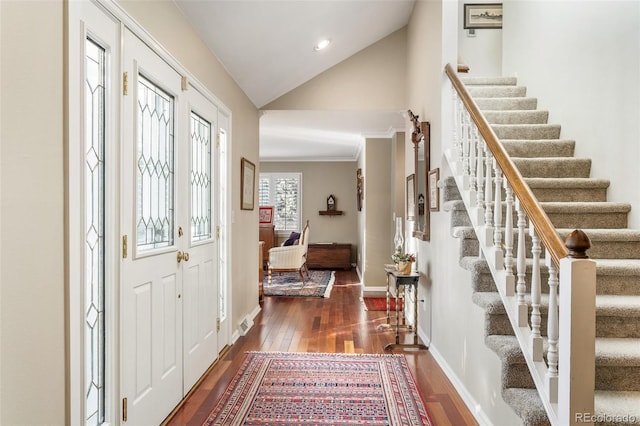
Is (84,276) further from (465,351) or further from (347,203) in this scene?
(347,203)

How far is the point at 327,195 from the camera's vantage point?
10109 millimetres

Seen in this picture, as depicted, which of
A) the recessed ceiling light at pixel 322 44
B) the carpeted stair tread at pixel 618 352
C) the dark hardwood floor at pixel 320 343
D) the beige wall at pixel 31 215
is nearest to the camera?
the beige wall at pixel 31 215

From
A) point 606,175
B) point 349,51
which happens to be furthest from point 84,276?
point 349,51

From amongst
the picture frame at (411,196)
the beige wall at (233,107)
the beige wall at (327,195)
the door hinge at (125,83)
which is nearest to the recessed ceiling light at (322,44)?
the beige wall at (233,107)

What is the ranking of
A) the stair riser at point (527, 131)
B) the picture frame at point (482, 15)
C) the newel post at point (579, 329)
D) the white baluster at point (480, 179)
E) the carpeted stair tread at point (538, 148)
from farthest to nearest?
the picture frame at point (482, 15) < the stair riser at point (527, 131) < the carpeted stair tread at point (538, 148) < the white baluster at point (480, 179) < the newel post at point (579, 329)

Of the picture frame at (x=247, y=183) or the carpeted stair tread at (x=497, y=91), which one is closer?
the carpeted stair tread at (x=497, y=91)

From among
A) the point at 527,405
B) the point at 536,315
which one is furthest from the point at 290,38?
the point at 527,405

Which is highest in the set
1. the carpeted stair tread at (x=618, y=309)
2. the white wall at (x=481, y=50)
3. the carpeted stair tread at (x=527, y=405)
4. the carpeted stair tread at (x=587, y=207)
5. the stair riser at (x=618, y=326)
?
the white wall at (x=481, y=50)

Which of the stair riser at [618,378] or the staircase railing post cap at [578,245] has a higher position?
the staircase railing post cap at [578,245]

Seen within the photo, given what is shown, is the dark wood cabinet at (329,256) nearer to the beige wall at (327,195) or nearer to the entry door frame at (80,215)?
the beige wall at (327,195)

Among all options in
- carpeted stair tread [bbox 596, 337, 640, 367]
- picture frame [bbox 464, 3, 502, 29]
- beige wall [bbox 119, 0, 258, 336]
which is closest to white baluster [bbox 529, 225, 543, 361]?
carpeted stair tread [bbox 596, 337, 640, 367]

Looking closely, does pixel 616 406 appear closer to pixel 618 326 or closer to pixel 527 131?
pixel 618 326

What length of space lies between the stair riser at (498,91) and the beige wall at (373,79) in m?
0.96

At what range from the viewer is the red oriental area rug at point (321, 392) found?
8.21 ft
